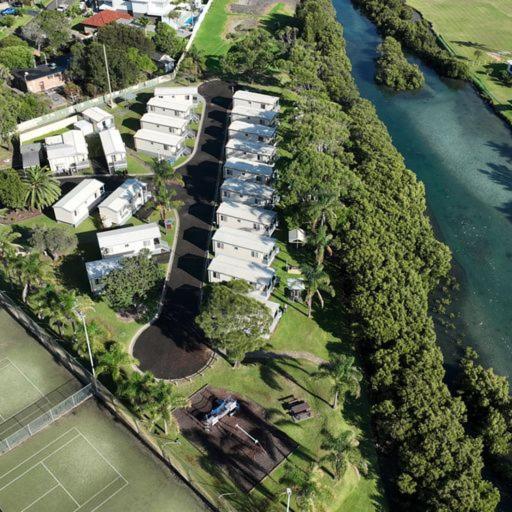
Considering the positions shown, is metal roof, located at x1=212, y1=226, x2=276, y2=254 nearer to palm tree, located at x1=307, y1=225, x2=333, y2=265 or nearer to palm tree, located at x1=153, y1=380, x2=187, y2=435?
palm tree, located at x1=307, y1=225, x2=333, y2=265

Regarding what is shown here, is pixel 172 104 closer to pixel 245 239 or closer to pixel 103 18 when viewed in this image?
pixel 245 239

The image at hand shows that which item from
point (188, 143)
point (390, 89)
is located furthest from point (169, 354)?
point (390, 89)

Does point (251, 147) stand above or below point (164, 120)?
above

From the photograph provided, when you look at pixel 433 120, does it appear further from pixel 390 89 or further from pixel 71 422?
pixel 71 422

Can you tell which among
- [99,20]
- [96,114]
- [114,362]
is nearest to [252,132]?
[96,114]

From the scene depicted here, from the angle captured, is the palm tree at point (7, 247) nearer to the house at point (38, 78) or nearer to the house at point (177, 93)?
the house at point (177, 93)

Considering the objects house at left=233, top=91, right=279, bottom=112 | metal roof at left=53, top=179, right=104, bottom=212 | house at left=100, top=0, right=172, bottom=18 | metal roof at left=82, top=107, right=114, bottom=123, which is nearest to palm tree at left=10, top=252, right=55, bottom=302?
metal roof at left=53, top=179, right=104, bottom=212
